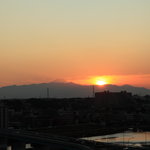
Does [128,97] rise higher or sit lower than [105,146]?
higher

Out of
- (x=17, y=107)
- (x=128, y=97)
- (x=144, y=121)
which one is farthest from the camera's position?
(x=128, y=97)

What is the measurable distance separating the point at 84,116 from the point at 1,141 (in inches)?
1210

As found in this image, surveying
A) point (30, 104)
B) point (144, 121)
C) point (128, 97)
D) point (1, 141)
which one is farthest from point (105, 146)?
point (128, 97)

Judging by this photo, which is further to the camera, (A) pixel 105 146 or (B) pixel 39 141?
(B) pixel 39 141

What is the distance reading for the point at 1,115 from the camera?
3756 centimetres

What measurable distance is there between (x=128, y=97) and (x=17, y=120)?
32.2m

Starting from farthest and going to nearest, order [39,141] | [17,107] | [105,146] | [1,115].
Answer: [17,107] → [1,115] → [39,141] → [105,146]

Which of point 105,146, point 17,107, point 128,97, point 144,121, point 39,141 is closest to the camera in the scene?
point 105,146

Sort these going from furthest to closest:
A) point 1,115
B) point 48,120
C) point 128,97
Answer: point 128,97, point 48,120, point 1,115

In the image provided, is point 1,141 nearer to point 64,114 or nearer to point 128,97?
point 64,114

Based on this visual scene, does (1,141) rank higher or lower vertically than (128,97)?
lower

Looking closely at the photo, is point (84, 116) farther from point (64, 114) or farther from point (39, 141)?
point (39, 141)

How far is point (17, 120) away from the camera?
47.7 metres

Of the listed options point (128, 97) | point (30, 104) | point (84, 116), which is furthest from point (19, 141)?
point (128, 97)
